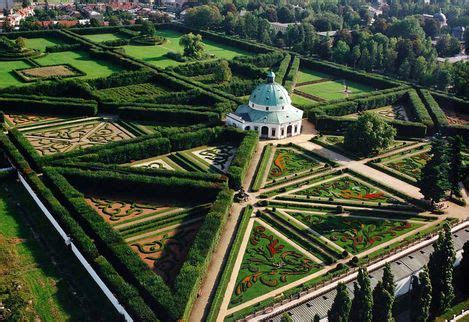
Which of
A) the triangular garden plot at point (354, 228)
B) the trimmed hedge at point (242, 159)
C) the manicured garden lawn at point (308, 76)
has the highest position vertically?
the manicured garden lawn at point (308, 76)

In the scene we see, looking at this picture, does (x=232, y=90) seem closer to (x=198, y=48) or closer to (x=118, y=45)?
(x=198, y=48)

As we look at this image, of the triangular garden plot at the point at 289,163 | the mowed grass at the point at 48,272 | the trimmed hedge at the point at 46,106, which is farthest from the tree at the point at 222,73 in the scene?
the mowed grass at the point at 48,272

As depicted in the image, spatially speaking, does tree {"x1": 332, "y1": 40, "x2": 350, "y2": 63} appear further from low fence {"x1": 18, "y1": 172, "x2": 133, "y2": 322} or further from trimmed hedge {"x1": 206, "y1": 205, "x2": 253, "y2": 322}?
low fence {"x1": 18, "y1": 172, "x2": 133, "y2": 322}

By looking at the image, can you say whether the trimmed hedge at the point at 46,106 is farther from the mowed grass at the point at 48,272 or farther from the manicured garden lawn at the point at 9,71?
the mowed grass at the point at 48,272

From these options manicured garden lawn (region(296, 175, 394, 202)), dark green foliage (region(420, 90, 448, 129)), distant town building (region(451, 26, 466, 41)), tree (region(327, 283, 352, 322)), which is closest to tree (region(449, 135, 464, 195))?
manicured garden lawn (region(296, 175, 394, 202))

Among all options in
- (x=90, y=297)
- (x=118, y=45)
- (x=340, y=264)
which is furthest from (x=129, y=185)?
(x=118, y=45)

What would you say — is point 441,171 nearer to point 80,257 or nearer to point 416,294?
point 416,294
